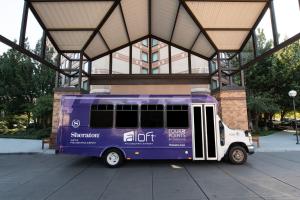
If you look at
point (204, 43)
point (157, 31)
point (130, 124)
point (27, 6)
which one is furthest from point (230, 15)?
point (27, 6)

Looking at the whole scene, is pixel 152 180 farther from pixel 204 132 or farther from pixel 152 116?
pixel 204 132

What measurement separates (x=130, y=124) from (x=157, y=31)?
8.51 metres

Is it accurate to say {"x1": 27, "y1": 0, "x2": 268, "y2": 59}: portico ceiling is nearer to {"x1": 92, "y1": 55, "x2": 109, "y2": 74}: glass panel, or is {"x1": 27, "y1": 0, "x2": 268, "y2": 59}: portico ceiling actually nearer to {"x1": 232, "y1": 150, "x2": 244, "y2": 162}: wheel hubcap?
{"x1": 92, "y1": 55, "x2": 109, "y2": 74}: glass panel

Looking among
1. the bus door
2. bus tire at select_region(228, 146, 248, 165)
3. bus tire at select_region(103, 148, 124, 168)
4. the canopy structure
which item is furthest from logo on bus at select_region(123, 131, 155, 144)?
the canopy structure

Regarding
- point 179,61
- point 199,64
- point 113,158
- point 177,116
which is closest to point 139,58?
point 179,61

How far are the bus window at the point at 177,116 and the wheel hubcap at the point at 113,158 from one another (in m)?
2.46

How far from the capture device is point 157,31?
14766mm

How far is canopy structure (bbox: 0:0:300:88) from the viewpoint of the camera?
1005 centimetres

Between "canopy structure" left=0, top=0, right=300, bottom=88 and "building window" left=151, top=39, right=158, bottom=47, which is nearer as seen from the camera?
"canopy structure" left=0, top=0, right=300, bottom=88

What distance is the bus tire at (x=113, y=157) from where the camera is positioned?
855 centimetres

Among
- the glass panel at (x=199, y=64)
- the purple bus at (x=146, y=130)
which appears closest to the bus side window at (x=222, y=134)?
the purple bus at (x=146, y=130)

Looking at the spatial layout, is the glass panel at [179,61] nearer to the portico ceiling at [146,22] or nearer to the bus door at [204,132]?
the portico ceiling at [146,22]

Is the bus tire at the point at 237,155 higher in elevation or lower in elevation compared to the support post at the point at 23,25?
lower

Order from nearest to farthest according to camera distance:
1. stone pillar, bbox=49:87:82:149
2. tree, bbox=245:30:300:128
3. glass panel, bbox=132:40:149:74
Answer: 1. stone pillar, bbox=49:87:82:149
2. glass panel, bbox=132:40:149:74
3. tree, bbox=245:30:300:128
